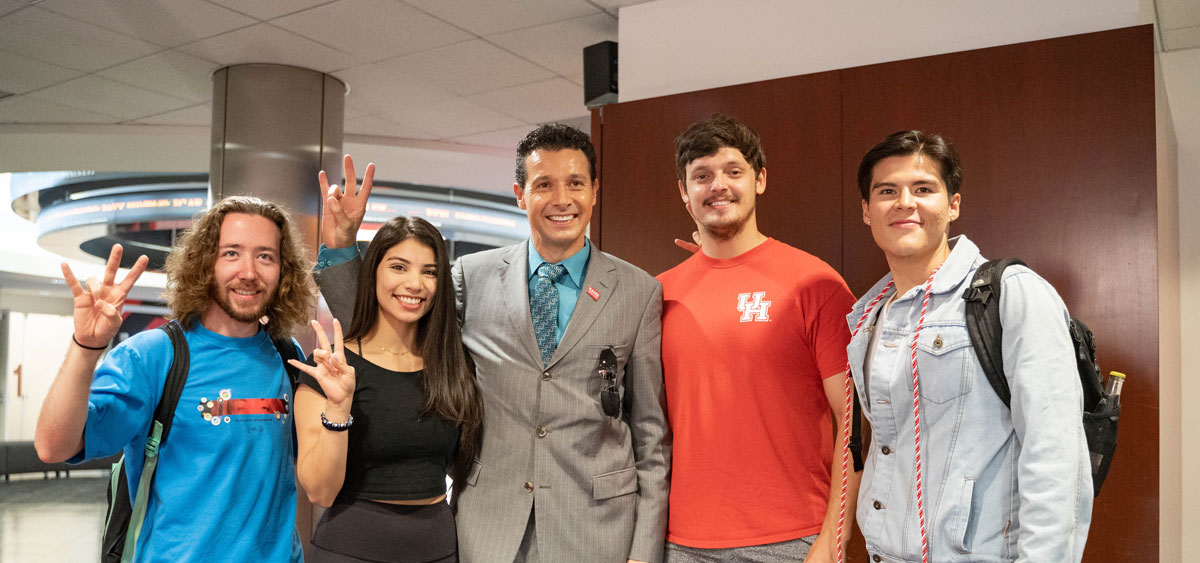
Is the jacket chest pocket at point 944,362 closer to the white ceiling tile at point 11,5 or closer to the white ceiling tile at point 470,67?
the white ceiling tile at point 470,67

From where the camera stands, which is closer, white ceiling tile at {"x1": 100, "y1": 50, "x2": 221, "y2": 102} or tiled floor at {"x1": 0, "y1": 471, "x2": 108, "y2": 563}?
white ceiling tile at {"x1": 100, "y1": 50, "x2": 221, "y2": 102}

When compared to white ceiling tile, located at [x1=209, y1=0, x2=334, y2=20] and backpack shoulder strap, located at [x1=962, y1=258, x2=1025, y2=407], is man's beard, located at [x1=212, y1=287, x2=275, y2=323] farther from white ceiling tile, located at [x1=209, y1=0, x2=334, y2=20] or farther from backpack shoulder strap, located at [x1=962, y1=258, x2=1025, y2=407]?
white ceiling tile, located at [x1=209, y1=0, x2=334, y2=20]

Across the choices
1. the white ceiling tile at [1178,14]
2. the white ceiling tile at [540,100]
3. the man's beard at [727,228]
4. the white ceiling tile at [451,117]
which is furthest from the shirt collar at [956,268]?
the white ceiling tile at [451,117]

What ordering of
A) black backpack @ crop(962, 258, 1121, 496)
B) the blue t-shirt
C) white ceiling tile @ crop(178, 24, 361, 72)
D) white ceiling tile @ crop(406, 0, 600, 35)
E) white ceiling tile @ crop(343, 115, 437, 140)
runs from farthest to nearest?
white ceiling tile @ crop(343, 115, 437, 140) → white ceiling tile @ crop(178, 24, 361, 72) → white ceiling tile @ crop(406, 0, 600, 35) → the blue t-shirt → black backpack @ crop(962, 258, 1121, 496)

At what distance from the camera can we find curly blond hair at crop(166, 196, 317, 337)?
7.59ft

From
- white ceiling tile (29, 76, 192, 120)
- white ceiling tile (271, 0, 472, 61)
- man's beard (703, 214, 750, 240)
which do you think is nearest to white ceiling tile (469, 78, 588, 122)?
white ceiling tile (271, 0, 472, 61)

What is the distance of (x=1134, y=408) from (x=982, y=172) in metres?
0.97

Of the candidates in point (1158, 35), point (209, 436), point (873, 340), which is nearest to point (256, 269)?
point (209, 436)

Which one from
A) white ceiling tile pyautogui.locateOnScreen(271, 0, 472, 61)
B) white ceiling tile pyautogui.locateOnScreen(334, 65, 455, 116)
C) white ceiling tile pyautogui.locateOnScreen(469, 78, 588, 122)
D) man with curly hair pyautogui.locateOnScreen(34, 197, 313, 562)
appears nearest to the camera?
man with curly hair pyautogui.locateOnScreen(34, 197, 313, 562)

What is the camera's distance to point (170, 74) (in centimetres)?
577

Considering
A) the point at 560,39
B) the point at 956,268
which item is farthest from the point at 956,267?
the point at 560,39

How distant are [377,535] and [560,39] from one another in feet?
11.4

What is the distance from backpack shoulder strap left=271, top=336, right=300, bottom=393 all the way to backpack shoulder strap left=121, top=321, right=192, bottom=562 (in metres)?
0.28

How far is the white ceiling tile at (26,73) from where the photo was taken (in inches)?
219
